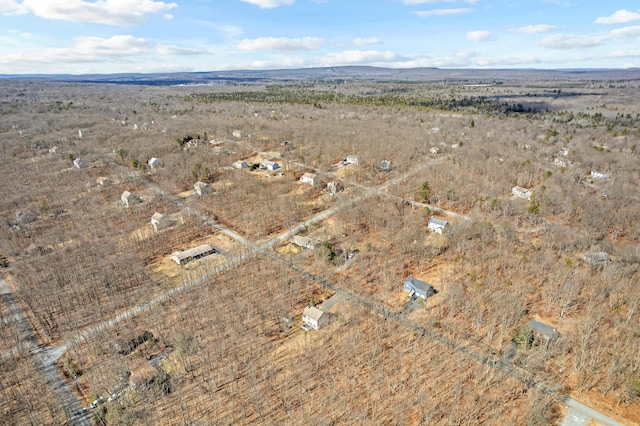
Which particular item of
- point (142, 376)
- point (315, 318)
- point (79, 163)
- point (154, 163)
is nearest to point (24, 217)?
point (79, 163)

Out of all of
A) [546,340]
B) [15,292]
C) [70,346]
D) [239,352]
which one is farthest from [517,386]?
[15,292]

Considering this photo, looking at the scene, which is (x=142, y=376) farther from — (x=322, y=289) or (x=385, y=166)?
(x=385, y=166)

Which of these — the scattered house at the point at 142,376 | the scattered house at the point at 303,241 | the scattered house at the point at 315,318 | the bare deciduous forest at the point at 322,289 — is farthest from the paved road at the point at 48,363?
the scattered house at the point at 303,241

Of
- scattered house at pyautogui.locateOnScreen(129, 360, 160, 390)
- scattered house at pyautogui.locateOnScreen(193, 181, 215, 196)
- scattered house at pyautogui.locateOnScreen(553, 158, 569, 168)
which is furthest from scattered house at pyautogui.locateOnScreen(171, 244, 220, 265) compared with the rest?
scattered house at pyautogui.locateOnScreen(553, 158, 569, 168)

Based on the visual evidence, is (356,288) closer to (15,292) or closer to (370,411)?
(370,411)

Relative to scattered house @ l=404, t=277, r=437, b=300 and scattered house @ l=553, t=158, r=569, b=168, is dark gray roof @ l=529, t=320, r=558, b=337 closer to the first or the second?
→ scattered house @ l=404, t=277, r=437, b=300

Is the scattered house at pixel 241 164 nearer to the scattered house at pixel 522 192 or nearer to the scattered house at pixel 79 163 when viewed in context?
the scattered house at pixel 79 163

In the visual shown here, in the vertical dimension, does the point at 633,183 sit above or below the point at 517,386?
above
